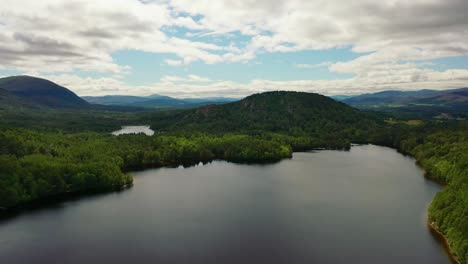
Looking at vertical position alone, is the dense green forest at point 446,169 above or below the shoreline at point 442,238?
above

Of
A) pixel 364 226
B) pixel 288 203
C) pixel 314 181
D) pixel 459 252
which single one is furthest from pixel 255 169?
pixel 459 252

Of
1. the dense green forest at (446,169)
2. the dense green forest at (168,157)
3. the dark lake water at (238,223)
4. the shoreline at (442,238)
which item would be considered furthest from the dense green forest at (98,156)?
the shoreline at (442,238)

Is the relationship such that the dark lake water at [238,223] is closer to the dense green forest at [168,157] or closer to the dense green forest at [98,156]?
the dense green forest at [168,157]

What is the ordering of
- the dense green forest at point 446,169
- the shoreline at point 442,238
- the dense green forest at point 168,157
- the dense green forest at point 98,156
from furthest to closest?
the dense green forest at point 98,156 → the dense green forest at point 168,157 → the dense green forest at point 446,169 → the shoreline at point 442,238

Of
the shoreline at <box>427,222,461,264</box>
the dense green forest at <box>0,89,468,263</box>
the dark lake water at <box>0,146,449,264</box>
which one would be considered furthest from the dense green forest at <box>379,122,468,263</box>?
the dark lake water at <box>0,146,449,264</box>

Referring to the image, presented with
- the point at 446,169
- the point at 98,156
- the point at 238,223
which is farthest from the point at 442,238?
the point at 98,156

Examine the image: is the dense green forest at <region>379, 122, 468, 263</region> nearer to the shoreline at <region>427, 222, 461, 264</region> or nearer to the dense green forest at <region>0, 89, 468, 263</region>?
the dense green forest at <region>0, 89, 468, 263</region>

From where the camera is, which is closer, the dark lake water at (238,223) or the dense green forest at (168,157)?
the dark lake water at (238,223)

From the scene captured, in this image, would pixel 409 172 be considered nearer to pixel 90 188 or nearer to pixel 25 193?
pixel 90 188

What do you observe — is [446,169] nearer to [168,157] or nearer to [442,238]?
[442,238]
